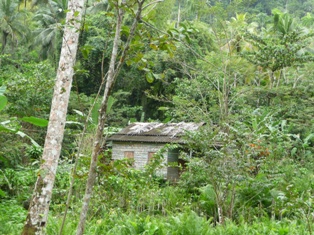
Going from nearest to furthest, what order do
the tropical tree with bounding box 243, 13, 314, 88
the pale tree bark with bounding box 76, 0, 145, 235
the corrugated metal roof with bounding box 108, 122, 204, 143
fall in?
the pale tree bark with bounding box 76, 0, 145, 235 → the corrugated metal roof with bounding box 108, 122, 204, 143 → the tropical tree with bounding box 243, 13, 314, 88

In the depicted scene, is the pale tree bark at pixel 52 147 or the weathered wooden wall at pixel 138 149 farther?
the weathered wooden wall at pixel 138 149

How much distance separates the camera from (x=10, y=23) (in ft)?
81.2

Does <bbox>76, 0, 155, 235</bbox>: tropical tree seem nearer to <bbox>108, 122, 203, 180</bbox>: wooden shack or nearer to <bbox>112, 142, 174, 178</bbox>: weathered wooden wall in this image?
<bbox>108, 122, 203, 180</bbox>: wooden shack

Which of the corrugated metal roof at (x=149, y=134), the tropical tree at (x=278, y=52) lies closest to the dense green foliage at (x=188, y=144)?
the tropical tree at (x=278, y=52)

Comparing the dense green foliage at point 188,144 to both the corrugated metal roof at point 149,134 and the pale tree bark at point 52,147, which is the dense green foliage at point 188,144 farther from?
the corrugated metal roof at point 149,134

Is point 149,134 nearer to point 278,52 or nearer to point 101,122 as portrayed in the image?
point 278,52

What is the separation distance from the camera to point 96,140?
8.21ft

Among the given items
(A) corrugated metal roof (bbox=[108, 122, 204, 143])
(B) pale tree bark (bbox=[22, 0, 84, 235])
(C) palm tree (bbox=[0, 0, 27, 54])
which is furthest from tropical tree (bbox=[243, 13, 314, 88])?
(C) palm tree (bbox=[0, 0, 27, 54])

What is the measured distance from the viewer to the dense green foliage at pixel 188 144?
3.67m

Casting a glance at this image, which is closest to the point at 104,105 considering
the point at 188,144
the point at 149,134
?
the point at 188,144

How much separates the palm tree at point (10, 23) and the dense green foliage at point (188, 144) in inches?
2.5

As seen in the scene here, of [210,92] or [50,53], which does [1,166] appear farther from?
[50,53]

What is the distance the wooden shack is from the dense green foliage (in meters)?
1.00

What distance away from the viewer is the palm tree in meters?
24.5
